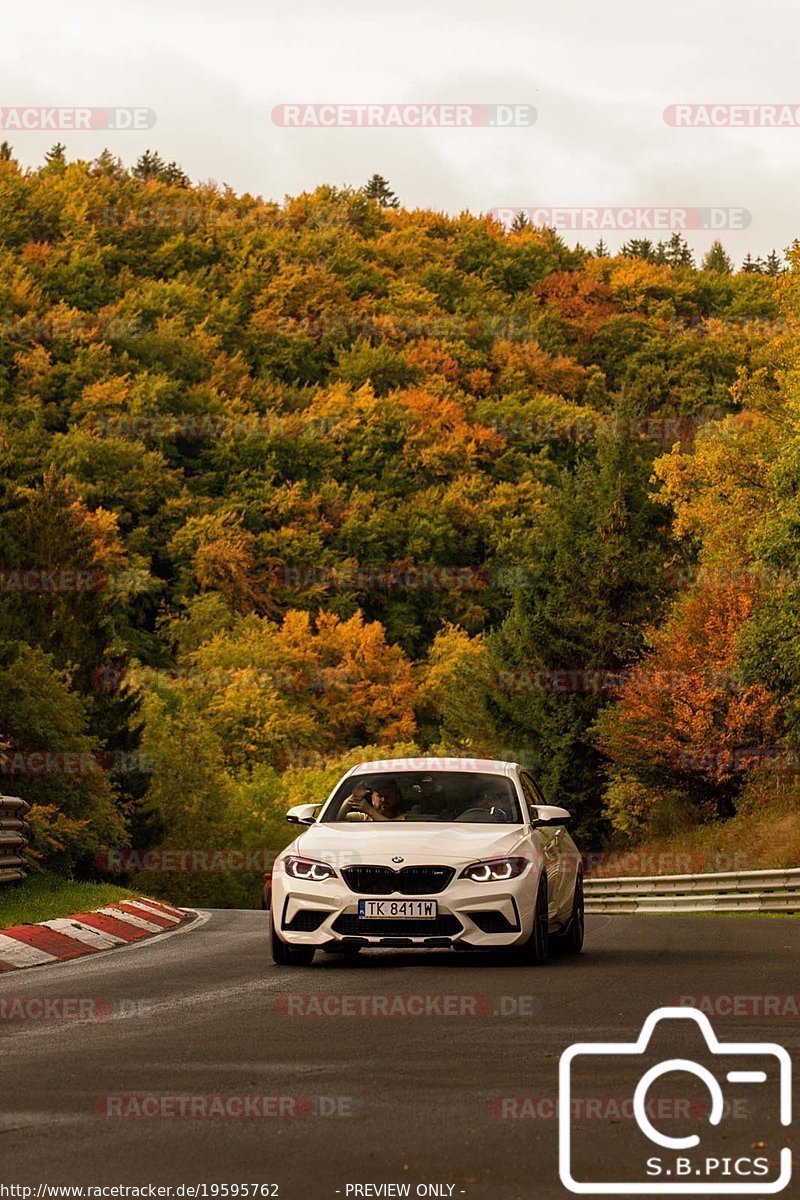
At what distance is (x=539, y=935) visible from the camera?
14.8m

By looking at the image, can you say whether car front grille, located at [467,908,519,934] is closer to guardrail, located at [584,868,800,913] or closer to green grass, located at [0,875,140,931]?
green grass, located at [0,875,140,931]

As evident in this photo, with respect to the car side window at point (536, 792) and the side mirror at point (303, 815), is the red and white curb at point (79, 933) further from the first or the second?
the car side window at point (536, 792)

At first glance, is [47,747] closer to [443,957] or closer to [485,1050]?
[443,957]

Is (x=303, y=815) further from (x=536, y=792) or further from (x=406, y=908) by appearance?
(x=536, y=792)

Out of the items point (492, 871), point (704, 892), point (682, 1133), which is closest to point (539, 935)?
point (492, 871)

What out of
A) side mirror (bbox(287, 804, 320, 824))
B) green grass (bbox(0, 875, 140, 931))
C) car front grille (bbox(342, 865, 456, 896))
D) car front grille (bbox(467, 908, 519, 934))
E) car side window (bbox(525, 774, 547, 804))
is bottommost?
green grass (bbox(0, 875, 140, 931))

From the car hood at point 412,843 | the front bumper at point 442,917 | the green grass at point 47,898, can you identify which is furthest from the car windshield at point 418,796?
the green grass at point 47,898

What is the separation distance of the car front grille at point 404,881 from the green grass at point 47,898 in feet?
Result: 15.1

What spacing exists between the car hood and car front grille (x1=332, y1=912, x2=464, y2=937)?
1.31 feet

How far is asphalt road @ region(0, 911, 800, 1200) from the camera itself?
6.42 metres

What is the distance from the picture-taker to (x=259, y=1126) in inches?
282

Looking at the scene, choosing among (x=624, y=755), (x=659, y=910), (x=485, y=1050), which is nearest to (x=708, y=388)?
(x=624, y=755)

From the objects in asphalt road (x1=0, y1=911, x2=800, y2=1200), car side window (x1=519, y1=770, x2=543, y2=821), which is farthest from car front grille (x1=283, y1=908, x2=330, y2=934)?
car side window (x1=519, y1=770, x2=543, y2=821)

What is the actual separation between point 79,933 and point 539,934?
16.4ft
